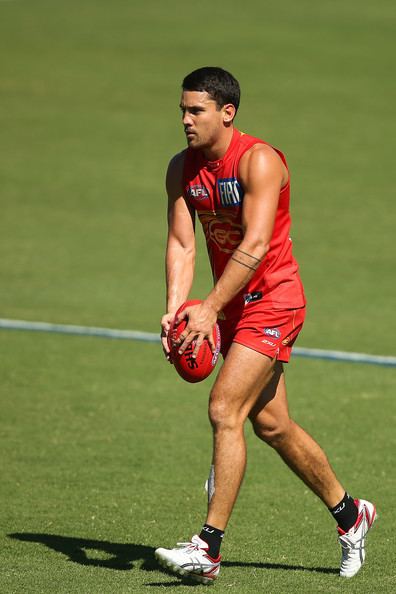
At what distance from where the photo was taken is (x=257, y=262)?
20.5ft

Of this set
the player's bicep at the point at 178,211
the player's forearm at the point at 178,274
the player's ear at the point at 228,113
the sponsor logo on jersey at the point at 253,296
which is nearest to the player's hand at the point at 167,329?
the player's forearm at the point at 178,274

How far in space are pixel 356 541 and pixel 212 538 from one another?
954 mm

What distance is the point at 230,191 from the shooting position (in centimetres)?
646

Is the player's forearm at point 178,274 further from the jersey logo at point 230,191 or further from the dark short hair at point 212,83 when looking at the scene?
the dark short hair at point 212,83

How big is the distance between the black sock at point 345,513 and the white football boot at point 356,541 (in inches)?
0.9

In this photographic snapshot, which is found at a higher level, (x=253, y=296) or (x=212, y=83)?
(x=212, y=83)

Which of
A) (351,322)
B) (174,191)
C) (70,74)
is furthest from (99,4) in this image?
(174,191)

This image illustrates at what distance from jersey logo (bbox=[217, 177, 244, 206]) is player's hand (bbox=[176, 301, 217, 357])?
635 mm

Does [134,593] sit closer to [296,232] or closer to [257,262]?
[257,262]

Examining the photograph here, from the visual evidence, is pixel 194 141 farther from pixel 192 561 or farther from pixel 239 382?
pixel 192 561

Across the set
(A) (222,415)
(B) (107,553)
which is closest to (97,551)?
(B) (107,553)

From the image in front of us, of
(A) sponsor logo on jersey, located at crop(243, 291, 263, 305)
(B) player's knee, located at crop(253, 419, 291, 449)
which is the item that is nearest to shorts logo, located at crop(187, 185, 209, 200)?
(A) sponsor logo on jersey, located at crop(243, 291, 263, 305)

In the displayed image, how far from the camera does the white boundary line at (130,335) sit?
40.5 feet

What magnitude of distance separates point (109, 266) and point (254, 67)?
1483 centimetres
